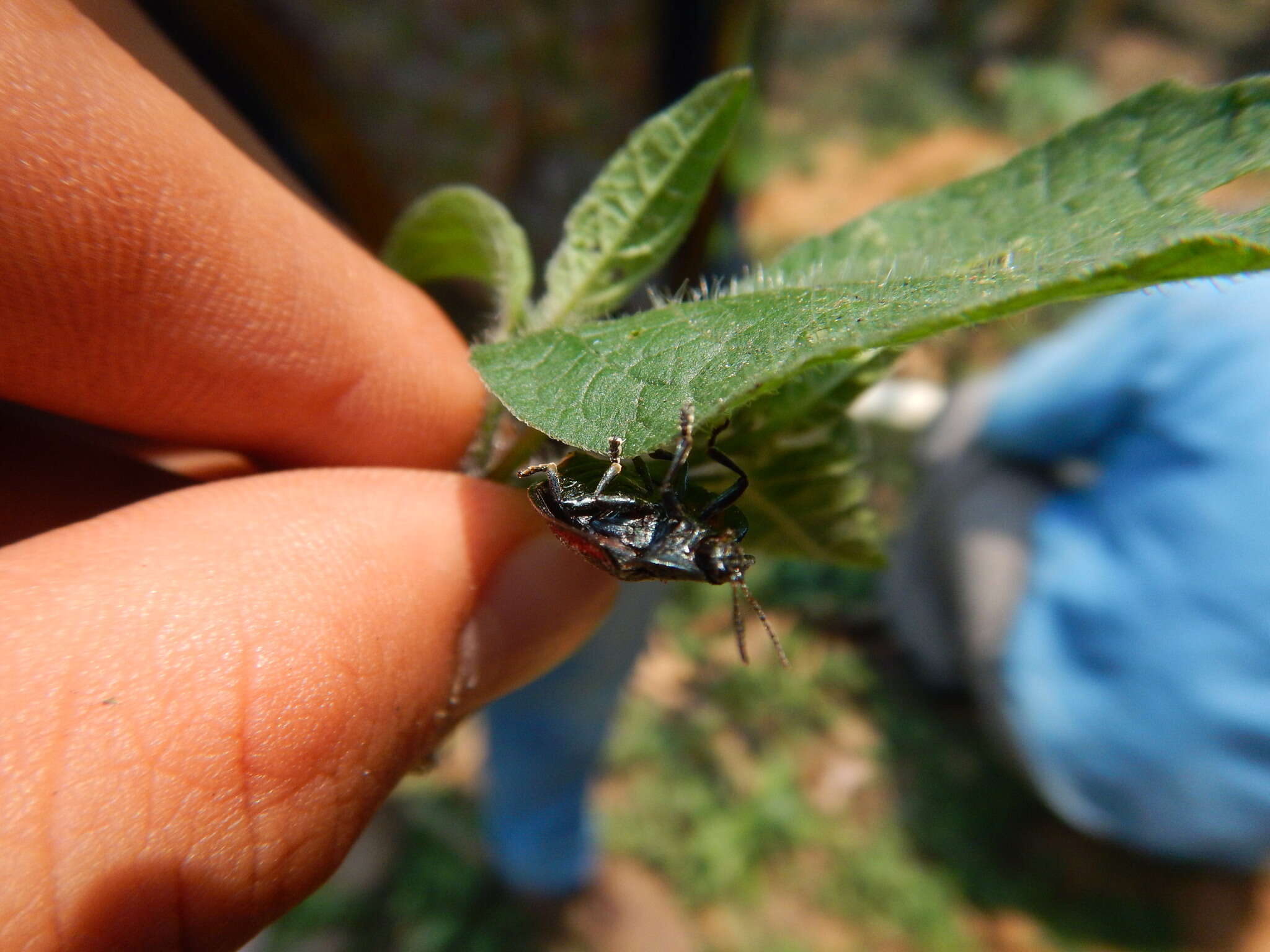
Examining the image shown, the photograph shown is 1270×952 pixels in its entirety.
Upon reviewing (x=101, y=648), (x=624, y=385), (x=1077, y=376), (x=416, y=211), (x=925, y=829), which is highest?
(x=1077, y=376)

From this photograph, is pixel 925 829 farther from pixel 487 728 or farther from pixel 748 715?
pixel 487 728

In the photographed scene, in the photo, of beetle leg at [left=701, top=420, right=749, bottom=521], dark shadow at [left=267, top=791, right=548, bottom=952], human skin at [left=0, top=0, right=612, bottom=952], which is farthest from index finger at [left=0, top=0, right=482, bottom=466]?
dark shadow at [left=267, top=791, right=548, bottom=952]

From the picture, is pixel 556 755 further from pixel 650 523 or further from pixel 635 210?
pixel 635 210

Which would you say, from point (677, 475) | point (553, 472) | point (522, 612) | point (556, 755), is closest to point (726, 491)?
point (677, 475)

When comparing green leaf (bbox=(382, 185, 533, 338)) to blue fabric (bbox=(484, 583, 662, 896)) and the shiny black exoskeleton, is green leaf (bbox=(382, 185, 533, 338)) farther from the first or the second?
blue fabric (bbox=(484, 583, 662, 896))

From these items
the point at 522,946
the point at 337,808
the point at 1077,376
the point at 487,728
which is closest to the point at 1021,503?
the point at 1077,376

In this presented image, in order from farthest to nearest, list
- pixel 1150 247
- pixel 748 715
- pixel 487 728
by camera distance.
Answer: pixel 748 715 < pixel 487 728 < pixel 1150 247
